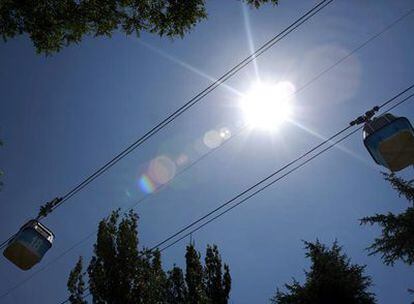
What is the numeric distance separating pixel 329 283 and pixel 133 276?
8.48 meters

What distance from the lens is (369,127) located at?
6.46m

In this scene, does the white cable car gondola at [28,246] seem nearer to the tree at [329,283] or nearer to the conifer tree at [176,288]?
the conifer tree at [176,288]

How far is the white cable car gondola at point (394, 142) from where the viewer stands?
5.78m

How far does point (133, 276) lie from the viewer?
426 inches

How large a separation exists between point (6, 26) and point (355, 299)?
14.8 m

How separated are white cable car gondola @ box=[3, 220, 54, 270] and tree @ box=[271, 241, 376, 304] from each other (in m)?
11.2

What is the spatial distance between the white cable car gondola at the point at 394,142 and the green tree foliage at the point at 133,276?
7447 mm

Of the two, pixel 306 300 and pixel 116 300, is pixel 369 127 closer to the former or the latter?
pixel 116 300

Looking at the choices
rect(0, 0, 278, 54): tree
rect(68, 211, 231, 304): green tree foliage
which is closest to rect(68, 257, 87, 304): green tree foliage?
rect(68, 211, 231, 304): green tree foliage

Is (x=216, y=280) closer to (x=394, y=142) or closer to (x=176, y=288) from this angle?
(x=176, y=288)

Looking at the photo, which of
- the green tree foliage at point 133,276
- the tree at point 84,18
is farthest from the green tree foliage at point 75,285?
the tree at point 84,18

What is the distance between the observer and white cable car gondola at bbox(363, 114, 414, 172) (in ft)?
19.0

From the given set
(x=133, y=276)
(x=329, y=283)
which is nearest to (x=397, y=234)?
(x=329, y=283)

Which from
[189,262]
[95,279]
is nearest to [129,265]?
[95,279]
